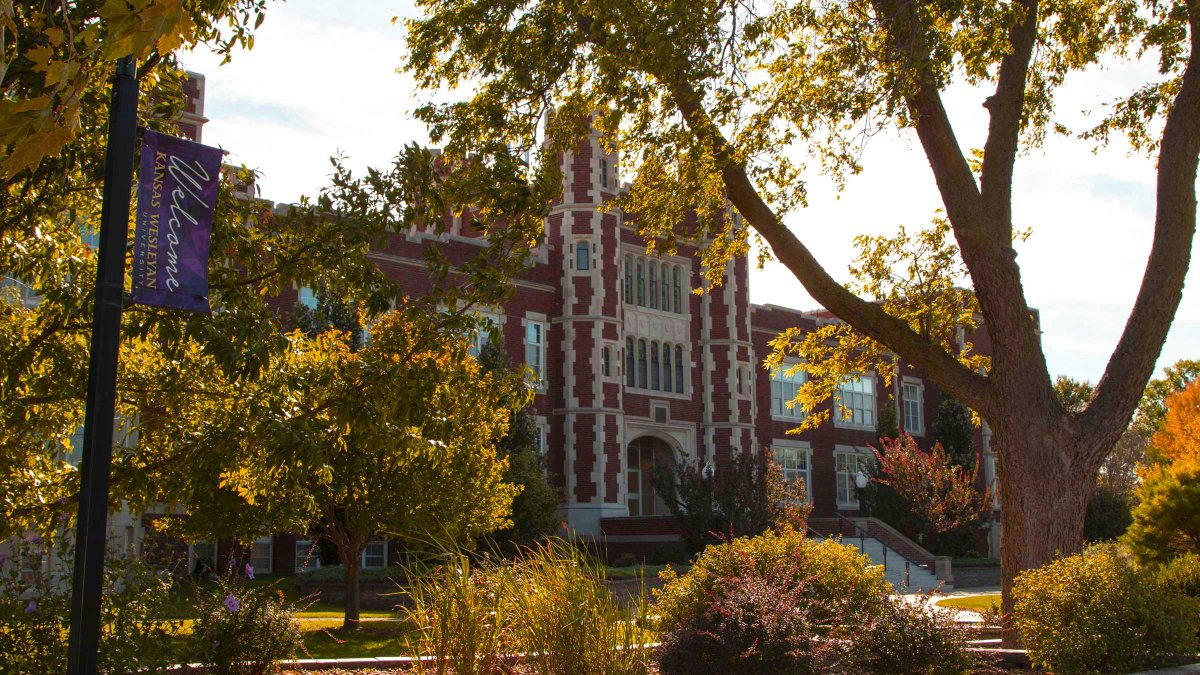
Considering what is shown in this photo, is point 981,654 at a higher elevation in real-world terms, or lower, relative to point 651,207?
lower

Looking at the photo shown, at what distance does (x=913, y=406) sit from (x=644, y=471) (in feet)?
46.5

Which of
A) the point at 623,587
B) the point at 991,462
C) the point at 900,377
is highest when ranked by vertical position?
the point at 900,377

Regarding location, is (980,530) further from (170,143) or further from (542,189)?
(170,143)

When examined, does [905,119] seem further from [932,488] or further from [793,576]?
[932,488]

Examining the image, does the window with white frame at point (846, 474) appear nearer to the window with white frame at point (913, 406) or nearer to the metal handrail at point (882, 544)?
the window with white frame at point (913, 406)

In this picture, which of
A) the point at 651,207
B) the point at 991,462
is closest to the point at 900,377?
the point at 991,462

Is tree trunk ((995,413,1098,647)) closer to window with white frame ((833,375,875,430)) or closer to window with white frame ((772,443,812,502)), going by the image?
window with white frame ((772,443,812,502))

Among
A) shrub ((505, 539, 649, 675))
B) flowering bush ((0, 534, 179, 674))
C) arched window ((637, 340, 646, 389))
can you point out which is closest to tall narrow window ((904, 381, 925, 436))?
arched window ((637, 340, 646, 389))

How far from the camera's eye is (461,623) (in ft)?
25.1

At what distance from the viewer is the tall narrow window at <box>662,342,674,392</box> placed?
113 feet

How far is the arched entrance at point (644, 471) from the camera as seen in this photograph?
113 feet

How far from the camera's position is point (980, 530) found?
34.9 metres

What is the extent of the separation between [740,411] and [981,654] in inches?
1024

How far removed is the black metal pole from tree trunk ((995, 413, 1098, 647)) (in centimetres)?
919
